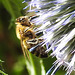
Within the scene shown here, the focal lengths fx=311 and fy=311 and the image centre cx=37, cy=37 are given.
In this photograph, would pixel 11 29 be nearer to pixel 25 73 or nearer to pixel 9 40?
pixel 9 40

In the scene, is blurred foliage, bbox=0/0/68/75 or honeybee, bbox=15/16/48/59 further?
blurred foliage, bbox=0/0/68/75

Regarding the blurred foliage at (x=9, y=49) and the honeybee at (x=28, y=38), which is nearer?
the honeybee at (x=28, y=38)

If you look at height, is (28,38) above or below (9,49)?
above

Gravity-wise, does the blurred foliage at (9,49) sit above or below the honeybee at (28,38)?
below

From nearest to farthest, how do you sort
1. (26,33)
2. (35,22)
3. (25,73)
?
(35,22) → (26,33) → (25,73)

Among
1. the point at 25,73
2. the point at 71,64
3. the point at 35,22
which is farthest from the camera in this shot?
the point at 25,73

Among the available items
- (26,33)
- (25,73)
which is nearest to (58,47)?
(26,33)

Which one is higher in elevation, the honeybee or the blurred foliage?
the honeybee

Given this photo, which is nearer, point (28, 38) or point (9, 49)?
point (28, 38)
